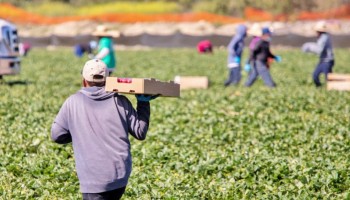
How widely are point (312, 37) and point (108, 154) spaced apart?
3857 cm

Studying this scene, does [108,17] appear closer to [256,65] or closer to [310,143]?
[256,65]

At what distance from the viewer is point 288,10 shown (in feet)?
239

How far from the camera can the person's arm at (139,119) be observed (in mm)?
6840

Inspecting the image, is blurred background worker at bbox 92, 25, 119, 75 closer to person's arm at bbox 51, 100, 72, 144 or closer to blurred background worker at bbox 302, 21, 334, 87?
blurred background worker at bbox 302, 21, 334, 87

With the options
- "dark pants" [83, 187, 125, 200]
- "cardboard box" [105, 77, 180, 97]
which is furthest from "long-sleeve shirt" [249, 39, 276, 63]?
"dark pants" [83, 187, 125, 200]

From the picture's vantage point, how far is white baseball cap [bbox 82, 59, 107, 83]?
6754 millimetres

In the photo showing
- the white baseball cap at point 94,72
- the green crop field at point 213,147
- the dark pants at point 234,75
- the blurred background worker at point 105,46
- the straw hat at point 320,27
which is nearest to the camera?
the white baseball cap at point 94,72

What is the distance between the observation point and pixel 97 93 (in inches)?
267

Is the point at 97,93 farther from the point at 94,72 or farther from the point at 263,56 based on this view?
the point at 263,56

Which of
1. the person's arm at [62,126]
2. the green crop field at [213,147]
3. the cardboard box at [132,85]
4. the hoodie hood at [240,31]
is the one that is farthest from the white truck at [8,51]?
the cardboard box at [132,85]

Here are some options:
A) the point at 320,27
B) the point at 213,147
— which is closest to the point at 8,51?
the point at 320,27

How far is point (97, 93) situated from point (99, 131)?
0.31 meters

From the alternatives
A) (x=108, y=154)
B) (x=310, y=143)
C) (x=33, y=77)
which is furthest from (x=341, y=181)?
(x=33, y=77)

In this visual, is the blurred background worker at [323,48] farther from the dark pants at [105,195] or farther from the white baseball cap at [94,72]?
the dark pants at [105,195]
